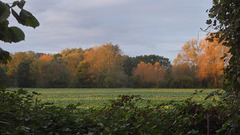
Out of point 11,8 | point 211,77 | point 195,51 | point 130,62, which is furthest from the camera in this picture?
point 130,62

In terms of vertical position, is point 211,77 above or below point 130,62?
below

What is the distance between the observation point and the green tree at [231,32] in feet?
8.34

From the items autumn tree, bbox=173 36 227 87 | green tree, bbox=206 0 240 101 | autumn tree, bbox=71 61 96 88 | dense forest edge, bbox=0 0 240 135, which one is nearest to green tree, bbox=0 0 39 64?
dense forest edge, bbox=0 0 240 135

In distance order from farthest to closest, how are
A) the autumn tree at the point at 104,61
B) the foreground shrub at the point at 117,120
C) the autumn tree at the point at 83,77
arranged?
the autumn tree at the point at 83,77
the autumn tree at the point at 104,61
the foreground shrub at the point at 117,120

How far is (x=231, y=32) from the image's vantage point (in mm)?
2582

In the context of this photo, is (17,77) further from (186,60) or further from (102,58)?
(186,60)

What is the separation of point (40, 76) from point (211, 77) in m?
37.9

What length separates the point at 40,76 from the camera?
168ft

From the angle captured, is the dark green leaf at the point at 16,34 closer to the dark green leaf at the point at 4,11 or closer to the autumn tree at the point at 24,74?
the dark green leaf at the point at 4,11

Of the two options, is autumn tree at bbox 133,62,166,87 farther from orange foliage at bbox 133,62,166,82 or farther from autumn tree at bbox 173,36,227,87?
autumn tree at bbox 173,36,227,87

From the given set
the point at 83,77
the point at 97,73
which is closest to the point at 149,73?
the point at 97,73

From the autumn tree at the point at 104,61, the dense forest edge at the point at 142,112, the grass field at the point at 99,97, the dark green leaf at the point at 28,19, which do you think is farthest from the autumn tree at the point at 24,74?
the dark green leaf at the point at 28,19

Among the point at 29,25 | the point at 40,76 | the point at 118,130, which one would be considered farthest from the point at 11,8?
the point at 40,76

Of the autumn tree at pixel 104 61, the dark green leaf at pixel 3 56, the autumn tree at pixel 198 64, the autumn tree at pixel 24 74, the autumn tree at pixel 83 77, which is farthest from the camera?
the autumn tree at pixel 83 77
